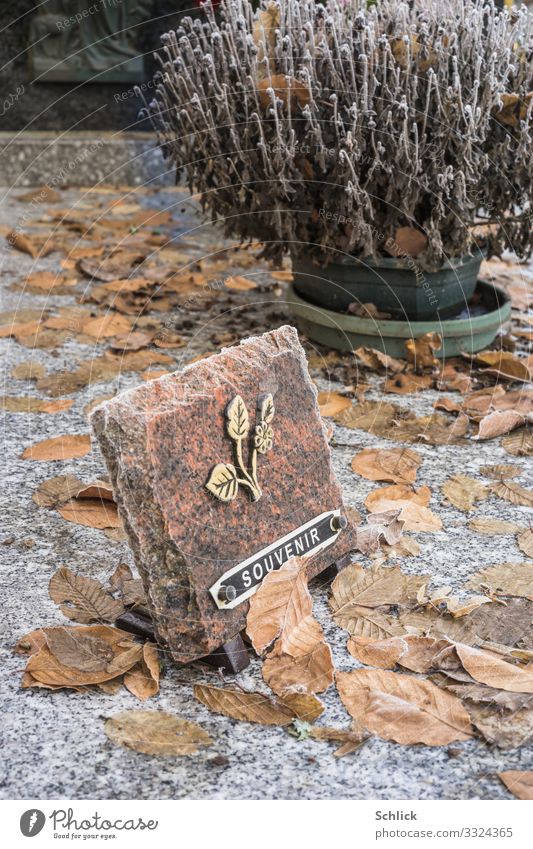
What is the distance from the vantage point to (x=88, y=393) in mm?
2658

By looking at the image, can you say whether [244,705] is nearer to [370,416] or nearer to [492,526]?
[492,526]

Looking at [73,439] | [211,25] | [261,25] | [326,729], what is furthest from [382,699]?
[211,25]

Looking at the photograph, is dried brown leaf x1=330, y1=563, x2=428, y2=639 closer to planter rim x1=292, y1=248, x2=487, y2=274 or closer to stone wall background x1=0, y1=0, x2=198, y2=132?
planter rim x1=292, y1=248, x2=487, y2=274

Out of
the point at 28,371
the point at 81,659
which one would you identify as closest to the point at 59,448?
the point at 28,371

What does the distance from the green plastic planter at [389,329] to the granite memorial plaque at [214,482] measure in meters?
1.17

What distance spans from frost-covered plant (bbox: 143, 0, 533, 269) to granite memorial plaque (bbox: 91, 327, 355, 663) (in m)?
1.10

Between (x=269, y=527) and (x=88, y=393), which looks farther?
(x=88, y=393)

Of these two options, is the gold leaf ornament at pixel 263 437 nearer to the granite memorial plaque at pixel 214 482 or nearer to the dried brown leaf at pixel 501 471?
the granite memorial plaque at pixel 214 482

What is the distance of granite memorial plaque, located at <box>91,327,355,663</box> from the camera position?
4.45 ft

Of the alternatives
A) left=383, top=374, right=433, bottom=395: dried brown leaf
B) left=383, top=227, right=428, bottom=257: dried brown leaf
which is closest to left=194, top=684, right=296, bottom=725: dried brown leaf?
left=383, top=374, right=433, bottom=395: dried brown leaf

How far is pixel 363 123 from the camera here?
8.27 ft

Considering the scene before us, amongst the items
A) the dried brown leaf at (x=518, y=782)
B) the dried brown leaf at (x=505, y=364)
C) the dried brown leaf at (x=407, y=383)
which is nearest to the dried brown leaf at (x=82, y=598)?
the dried brown leaf at (x=518, y=782)
